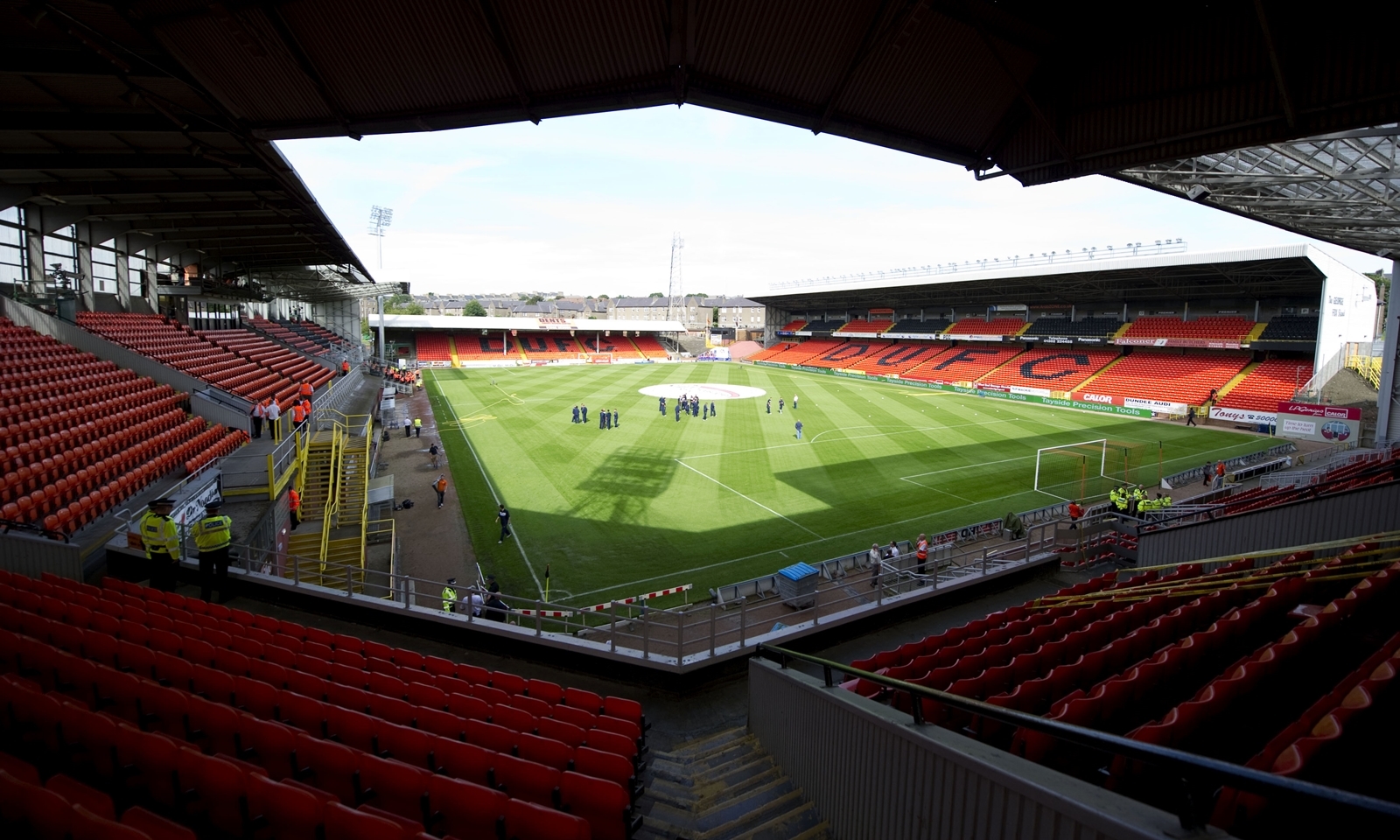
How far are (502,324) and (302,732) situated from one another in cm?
7559

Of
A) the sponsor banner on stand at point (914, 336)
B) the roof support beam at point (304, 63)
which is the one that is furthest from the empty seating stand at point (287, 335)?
the sponsor banner on stand at point (914, 336)

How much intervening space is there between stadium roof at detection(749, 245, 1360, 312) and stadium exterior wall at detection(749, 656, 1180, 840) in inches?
1663

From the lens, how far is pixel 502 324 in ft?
248

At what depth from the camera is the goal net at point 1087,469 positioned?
2202 cm

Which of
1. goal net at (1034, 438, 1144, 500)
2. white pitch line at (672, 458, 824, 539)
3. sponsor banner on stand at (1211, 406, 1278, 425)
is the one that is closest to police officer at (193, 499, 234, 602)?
white pitch line at (672, 458, 824, 539)

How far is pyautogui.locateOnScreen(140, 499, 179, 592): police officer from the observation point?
8.66 metres

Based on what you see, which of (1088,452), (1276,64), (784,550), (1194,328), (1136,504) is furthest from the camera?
(1194,328)

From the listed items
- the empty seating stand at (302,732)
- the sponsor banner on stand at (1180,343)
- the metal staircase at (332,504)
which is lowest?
the metal staircase at (332,504)

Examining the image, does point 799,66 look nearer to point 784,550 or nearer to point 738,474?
point 784,550

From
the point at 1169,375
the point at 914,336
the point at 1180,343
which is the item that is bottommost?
the point at 1169,375

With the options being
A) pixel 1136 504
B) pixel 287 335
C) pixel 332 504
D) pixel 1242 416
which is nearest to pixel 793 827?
pixel 332 504

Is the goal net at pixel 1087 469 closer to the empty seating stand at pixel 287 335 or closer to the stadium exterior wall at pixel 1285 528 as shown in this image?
the stadium exterior wall at pixel 1285 528

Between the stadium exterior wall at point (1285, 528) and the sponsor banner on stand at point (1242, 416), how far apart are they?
30.5 meters

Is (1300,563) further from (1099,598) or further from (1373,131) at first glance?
(1373,131)
